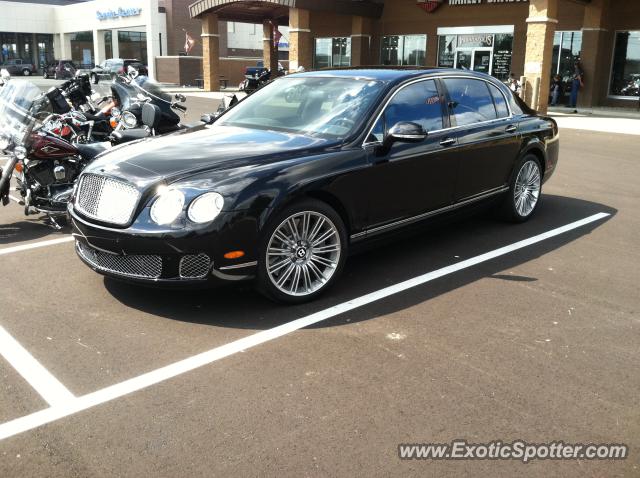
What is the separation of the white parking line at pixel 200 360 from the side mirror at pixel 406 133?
1.15 meters

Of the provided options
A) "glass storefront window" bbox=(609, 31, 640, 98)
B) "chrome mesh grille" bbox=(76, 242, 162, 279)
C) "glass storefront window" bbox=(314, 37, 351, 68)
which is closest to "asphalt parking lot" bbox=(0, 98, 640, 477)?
"chrome mesh grille" bbox=(76, 242, 162, 279)

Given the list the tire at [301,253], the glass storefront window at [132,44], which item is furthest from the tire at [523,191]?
the glass storefront window at [132,44]

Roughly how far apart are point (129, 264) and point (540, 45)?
67.6 ft

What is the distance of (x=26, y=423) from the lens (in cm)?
316

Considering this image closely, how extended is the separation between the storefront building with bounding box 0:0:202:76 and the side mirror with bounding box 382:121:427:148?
1892 inches

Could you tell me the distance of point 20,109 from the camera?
6535 mm

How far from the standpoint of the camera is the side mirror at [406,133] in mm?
4992

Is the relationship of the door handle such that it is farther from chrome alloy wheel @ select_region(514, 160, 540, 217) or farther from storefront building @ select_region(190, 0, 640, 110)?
storefront building @ select_region(190, 0, 640, 110)

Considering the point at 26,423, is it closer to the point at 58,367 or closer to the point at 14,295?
the point at 58,367

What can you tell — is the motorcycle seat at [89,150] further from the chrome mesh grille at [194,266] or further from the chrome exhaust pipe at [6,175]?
the chrome mesh grille at [194,266]

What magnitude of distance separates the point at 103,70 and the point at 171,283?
Result: 750 cm

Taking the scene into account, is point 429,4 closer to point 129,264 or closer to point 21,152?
point 21,152

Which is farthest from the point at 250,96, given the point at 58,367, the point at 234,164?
the point at 58,367

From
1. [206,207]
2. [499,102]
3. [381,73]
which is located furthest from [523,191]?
[206,207]
